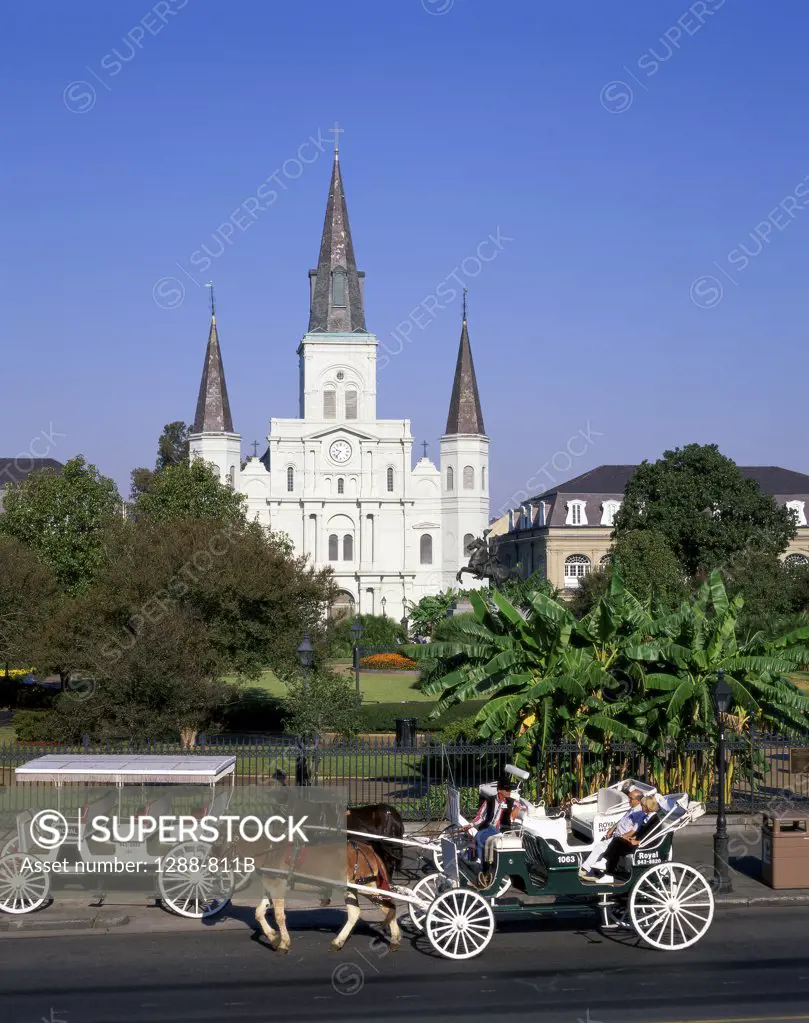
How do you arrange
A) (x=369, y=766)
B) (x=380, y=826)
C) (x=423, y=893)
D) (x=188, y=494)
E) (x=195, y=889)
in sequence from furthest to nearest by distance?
1. (x=188, y=494)
2. (x=369, y=766)
3. (x=195, y=889)
4. (x=380, y=826)
5. (x=423, y=893)

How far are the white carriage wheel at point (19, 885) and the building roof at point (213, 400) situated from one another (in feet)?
260

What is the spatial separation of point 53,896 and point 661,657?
9.99 meters

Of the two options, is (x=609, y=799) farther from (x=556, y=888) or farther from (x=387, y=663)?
(x=387, y=663)

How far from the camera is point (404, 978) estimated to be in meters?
12.0

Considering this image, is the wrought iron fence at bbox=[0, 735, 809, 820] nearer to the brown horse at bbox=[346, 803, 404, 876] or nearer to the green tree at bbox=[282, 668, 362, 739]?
the brown horse at bbox=[346, 803, 404, 876]

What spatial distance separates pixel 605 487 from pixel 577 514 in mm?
3878

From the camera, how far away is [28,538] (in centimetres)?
5066

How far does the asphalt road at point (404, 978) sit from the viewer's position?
1098 centimetres

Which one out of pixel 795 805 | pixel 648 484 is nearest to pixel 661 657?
pixel 795 805

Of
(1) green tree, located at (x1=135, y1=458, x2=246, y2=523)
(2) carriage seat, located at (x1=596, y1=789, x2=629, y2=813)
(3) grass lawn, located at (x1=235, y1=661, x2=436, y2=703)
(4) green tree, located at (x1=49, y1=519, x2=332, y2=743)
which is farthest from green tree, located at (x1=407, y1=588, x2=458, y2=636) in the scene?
(2) carriage seat, located at (x1=596, y1=789, x2=629, y2=813)

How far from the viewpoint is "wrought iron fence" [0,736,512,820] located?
1848 centimetres

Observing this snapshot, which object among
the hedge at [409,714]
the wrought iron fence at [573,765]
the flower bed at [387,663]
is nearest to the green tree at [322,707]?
the hedge at [409,714]

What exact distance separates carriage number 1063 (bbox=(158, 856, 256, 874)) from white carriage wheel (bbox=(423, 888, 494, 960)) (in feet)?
8.45

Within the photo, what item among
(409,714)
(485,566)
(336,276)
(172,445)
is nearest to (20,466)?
(172,445)
